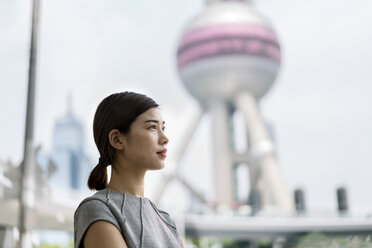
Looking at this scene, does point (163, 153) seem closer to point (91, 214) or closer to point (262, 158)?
point (91, 214)

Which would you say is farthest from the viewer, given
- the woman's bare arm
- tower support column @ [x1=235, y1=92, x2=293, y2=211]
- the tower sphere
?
the tower sphere

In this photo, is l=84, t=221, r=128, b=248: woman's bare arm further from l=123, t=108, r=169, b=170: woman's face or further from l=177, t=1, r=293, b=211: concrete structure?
l=177, t=1, r=293, b=211: concrete structure

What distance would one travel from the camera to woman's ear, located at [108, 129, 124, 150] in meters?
0.57

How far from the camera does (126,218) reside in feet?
1.76

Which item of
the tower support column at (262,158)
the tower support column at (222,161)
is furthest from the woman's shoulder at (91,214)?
the tower support column at (222,161)

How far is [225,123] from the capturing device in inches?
791

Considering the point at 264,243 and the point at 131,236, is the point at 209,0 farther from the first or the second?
the point at 131,236

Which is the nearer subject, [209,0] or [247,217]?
[247,217]

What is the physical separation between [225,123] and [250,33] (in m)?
3.61

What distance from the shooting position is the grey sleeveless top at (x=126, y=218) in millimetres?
518

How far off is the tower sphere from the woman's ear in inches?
738

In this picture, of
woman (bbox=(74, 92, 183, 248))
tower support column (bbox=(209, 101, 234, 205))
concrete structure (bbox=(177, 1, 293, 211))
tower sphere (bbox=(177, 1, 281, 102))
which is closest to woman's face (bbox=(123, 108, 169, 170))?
woman (bbox=(74, 92, 183, 248))

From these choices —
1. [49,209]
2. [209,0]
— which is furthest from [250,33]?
[49,209]

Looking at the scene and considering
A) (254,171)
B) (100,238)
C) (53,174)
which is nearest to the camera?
(100,238)
